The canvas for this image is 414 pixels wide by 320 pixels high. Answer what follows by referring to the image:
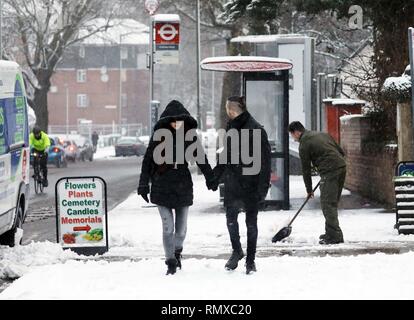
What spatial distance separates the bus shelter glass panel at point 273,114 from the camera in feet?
65.4

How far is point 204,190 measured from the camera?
27344 mm

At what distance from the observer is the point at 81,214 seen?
13672 millimetres

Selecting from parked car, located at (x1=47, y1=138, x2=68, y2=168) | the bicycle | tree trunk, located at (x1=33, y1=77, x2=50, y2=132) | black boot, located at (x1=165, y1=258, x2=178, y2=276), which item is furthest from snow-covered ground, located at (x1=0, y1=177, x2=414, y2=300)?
tree trunk, located at (x1=33, y1=77, x2=50, y2=132)

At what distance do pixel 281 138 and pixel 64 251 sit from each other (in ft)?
24.9

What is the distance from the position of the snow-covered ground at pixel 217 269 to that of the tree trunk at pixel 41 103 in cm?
3737

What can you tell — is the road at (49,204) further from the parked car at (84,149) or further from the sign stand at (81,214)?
the parked car at (84,149)

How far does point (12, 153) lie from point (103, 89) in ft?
330

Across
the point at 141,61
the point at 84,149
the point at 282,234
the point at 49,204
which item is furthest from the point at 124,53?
the point at 282,234

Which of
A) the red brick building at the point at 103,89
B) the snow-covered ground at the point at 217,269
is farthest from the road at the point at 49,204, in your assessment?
the red brick building at the point at 103,89

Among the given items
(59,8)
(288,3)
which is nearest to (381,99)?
(288,3)

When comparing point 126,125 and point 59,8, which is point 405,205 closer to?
point 59,8

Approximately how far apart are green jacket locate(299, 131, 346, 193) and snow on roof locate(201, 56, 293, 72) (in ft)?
14.0

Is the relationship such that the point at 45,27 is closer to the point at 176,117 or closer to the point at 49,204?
the point at 49,204

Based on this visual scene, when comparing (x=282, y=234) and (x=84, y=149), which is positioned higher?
(x=282, y=234)
